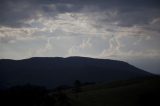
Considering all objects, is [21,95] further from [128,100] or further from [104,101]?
[128,100]

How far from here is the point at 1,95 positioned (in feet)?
221

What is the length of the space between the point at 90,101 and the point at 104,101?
14.4 feet

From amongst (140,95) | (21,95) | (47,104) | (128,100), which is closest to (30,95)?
(21,95)

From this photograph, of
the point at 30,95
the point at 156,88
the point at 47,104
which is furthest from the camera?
the point at 156,88

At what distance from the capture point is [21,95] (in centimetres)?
6794

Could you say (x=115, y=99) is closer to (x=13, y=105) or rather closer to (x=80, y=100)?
(x=80, y=100)

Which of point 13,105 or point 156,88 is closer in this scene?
point 13,105

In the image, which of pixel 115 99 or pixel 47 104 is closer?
pixel 47 104

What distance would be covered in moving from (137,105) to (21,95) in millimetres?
33612

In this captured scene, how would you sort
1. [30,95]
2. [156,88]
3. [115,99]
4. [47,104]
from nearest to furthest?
[47,104], [30,95], [115,99], [156,88]

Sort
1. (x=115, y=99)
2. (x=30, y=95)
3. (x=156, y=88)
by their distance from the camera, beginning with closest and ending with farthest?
(x=30, y=95), (x=115, y=99), (x=156, y=88)

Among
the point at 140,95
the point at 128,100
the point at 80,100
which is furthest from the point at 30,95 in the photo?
the point at 140,95

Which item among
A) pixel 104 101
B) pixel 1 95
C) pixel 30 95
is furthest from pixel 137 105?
pixel 1 95

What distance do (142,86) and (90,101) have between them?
29.0 metres
